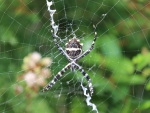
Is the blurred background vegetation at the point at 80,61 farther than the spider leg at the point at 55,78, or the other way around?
the spider leg at the point at 55,78

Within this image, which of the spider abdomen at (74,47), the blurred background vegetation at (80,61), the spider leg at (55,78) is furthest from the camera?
the spider leg at (55,78)

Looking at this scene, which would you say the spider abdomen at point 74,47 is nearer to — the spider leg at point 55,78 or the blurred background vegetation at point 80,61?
the blurred background vegetation at point 80,61

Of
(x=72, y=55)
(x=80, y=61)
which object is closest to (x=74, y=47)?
(x=72, y=55)

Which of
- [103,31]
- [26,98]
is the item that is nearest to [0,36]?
[26,98]

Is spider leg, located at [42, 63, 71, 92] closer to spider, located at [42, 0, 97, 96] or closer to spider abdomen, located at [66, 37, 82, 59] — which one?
spider, located at [42, 0, 97, 96]

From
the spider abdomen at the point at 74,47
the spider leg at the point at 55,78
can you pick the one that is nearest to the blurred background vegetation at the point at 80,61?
the spider leg at the point at 55,78

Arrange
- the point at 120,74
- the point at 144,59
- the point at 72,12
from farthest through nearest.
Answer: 1. the point at 72,12
2. the point at 120,74
3. the point at 144,59

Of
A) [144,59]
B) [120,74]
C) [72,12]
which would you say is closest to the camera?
[144,59]

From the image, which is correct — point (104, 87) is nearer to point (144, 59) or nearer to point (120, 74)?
point (120, 74)
